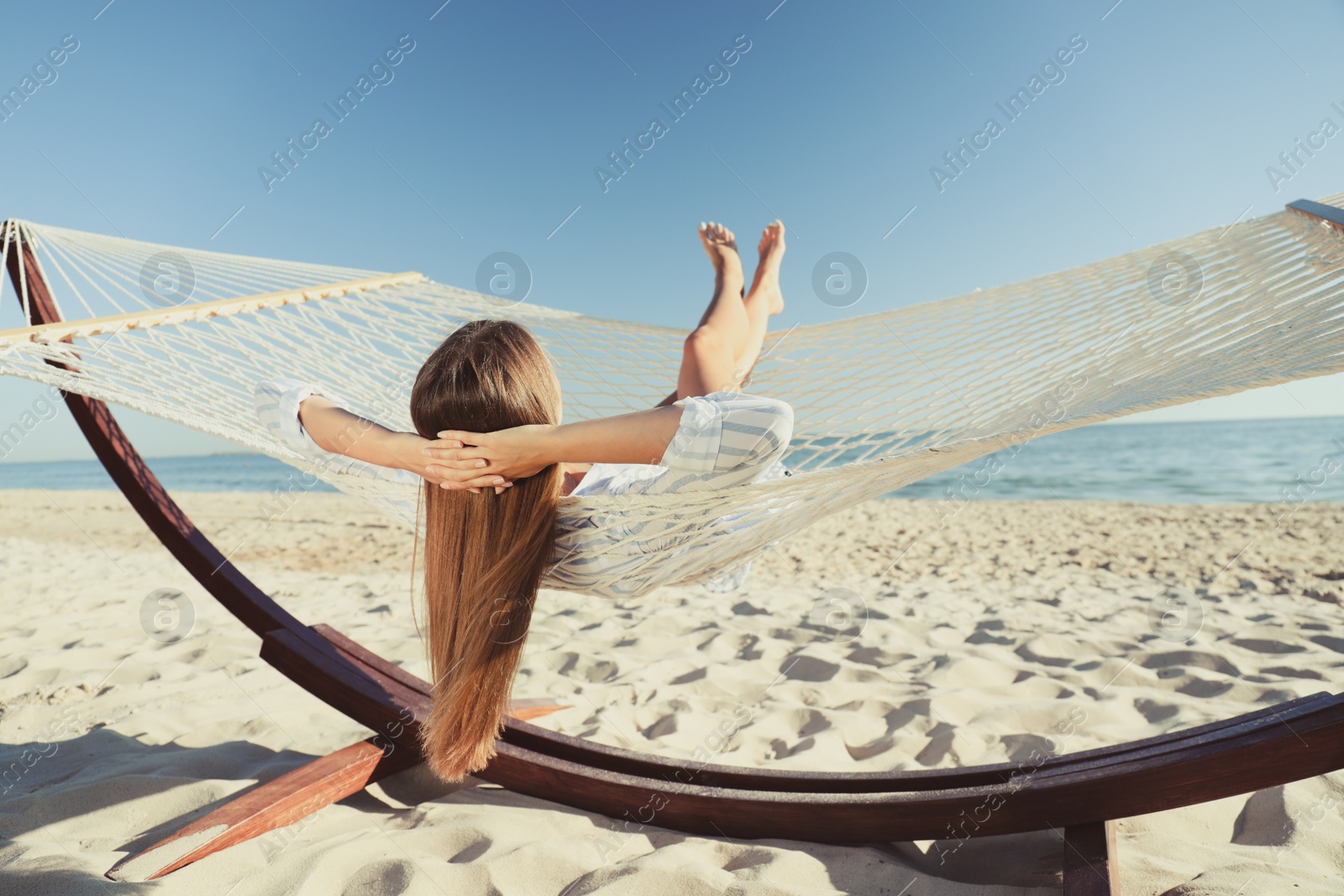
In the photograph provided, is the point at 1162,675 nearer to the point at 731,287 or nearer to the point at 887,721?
the point at 887,721

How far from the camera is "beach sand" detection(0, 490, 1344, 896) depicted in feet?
3.15

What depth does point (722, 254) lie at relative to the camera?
1.78 m

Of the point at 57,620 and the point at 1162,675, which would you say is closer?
the point at 1162,675

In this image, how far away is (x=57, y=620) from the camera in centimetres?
238

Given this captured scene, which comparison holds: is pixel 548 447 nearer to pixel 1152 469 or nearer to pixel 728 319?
pixel 728 319

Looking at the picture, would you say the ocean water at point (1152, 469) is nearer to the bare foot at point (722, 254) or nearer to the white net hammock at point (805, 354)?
the white net hammock at point (805, 354)

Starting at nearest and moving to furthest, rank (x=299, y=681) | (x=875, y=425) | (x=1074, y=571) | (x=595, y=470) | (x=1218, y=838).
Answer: (x=1218, y=838) < (x=595, y=470) < (x=299, y=681) < (x=875, y=425) < (x=1074, y=571)

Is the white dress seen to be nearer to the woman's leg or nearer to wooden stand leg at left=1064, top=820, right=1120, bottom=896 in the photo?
the woman's leg

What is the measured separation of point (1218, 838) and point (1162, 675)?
664 mm

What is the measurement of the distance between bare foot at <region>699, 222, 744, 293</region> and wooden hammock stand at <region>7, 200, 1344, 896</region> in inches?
40.6

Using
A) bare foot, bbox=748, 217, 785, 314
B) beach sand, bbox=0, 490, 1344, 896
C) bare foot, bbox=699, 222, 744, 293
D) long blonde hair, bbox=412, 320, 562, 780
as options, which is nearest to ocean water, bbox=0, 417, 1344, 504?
beach sand, bbox=0, 490, 1344, 896

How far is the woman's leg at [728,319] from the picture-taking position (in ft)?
4.97

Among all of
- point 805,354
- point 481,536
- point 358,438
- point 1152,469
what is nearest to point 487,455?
point 481,536

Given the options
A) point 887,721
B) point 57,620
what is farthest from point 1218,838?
point 57,620
